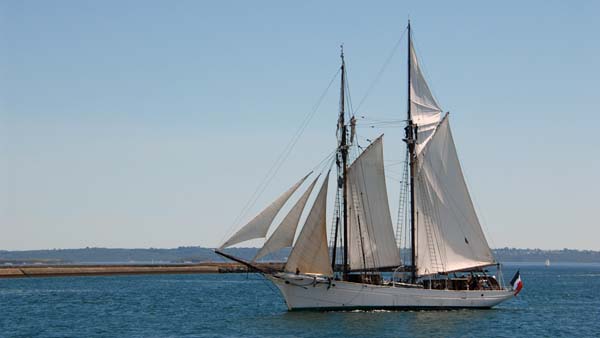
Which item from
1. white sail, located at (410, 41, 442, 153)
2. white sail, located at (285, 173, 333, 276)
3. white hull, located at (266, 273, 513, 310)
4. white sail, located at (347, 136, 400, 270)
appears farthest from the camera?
white sail, located at (410, 41, 442, 153)

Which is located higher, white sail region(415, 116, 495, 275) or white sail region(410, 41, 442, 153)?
white sail region(410, 41, 442, 153)

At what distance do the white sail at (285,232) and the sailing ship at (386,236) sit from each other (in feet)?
0.21

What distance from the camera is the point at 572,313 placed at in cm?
7231

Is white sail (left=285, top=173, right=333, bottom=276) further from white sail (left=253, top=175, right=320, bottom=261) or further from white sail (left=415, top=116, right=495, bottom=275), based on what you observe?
white sail (left=415, top=116, right=495, bottom=275)

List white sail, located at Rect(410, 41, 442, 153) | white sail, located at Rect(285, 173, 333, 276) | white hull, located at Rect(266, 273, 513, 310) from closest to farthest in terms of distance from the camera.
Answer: white sail, located at Rect(285, 173, 333, 276), white hull, located at Rect(266, 273, 513, 310), white sail, located at Rect(410, 41, 442, 153)

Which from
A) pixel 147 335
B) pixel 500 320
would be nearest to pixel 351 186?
pixel 500 320

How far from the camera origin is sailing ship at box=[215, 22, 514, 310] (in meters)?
59.8

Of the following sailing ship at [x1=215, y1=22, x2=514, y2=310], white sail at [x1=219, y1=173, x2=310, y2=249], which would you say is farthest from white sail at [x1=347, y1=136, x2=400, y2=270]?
white sail at [x1=219, y1=173, x2=310, y2=249]

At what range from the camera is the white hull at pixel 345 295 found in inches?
2414

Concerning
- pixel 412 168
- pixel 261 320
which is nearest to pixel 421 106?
pixel 412 168

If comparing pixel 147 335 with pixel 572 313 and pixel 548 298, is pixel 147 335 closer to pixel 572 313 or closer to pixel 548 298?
pixel 572 313

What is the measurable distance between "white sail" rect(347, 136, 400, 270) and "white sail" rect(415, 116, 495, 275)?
4071 mm

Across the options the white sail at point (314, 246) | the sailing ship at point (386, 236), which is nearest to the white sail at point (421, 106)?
the sailing ship at point (386, 236)

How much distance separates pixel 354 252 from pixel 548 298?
37.1 m
